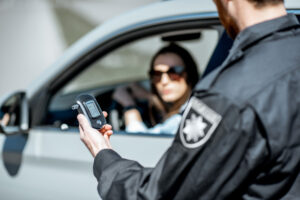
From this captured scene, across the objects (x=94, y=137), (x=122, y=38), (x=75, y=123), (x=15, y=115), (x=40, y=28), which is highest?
(x=40, y=28)

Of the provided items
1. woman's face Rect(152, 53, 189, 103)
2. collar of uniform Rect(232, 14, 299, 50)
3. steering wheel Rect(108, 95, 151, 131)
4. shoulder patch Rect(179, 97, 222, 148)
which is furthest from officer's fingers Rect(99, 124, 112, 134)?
steering wheel Rect(108, 95, 151, 131)

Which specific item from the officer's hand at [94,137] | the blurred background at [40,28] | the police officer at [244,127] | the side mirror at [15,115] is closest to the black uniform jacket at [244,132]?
the police officer at [244,127]

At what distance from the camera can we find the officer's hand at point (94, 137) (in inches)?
54.6

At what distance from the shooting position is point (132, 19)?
210cm

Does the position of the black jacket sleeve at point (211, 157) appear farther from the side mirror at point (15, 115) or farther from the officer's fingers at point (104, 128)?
the side mirror at point (15, 115)

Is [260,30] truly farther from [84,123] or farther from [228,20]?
[84,123]

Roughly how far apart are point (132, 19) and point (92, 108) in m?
0.68

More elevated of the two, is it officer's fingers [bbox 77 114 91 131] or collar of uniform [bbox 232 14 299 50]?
collar of uniform [bbox 232 14 299 50]

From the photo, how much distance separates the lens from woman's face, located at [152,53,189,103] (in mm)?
2488

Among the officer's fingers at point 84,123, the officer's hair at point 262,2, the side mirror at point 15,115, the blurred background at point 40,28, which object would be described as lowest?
the officer's fingers at point 84,123

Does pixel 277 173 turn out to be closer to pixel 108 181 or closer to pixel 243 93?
pixel 243 93

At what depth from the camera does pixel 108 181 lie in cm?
126

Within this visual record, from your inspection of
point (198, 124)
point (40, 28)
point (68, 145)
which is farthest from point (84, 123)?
point (40, 28)

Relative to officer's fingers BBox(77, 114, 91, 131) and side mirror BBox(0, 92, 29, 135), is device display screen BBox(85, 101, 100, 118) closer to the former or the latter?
officer's fingers BBox(77, 114, 91, 131)
